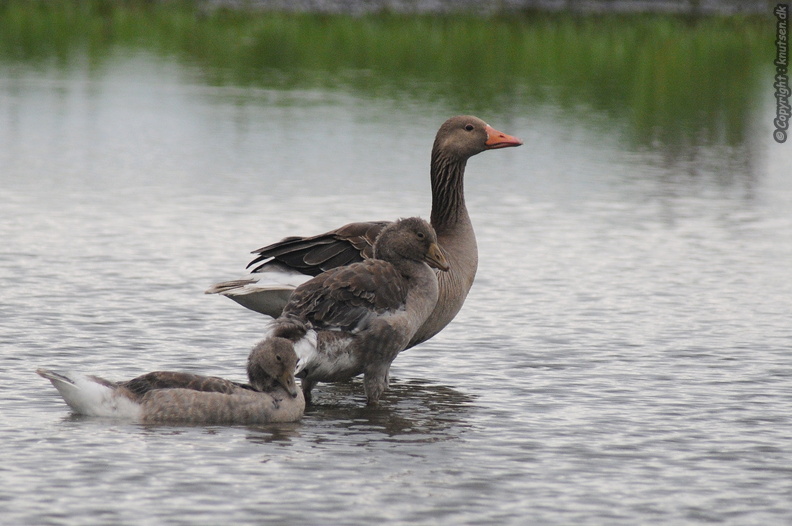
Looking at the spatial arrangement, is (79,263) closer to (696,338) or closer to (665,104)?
(696,338)

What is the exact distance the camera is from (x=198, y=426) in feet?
27.3

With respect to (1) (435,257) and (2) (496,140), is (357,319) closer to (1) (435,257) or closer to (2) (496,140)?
(1) (435,257)

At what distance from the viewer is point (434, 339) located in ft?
37.4

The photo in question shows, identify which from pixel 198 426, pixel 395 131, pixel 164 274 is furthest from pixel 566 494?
pixel 395 131

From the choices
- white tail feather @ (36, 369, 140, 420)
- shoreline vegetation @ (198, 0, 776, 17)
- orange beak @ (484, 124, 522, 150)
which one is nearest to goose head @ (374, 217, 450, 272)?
orange beak @ (484, 124, 522, 150)

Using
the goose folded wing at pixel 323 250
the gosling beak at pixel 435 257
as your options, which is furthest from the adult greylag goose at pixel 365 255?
the gosling beak at pixel 435 257

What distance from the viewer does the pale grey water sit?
23.8 feet

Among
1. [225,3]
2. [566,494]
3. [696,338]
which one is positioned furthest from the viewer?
[225,3]

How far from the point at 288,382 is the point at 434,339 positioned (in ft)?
10.2

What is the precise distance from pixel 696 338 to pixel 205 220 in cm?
672

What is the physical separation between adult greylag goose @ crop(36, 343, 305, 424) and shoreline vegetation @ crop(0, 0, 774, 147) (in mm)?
17517

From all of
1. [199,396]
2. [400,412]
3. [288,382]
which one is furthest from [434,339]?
[199,396]

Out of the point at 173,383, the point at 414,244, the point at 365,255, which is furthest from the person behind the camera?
the point at 365,255

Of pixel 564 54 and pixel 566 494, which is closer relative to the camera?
pixel 566 494
